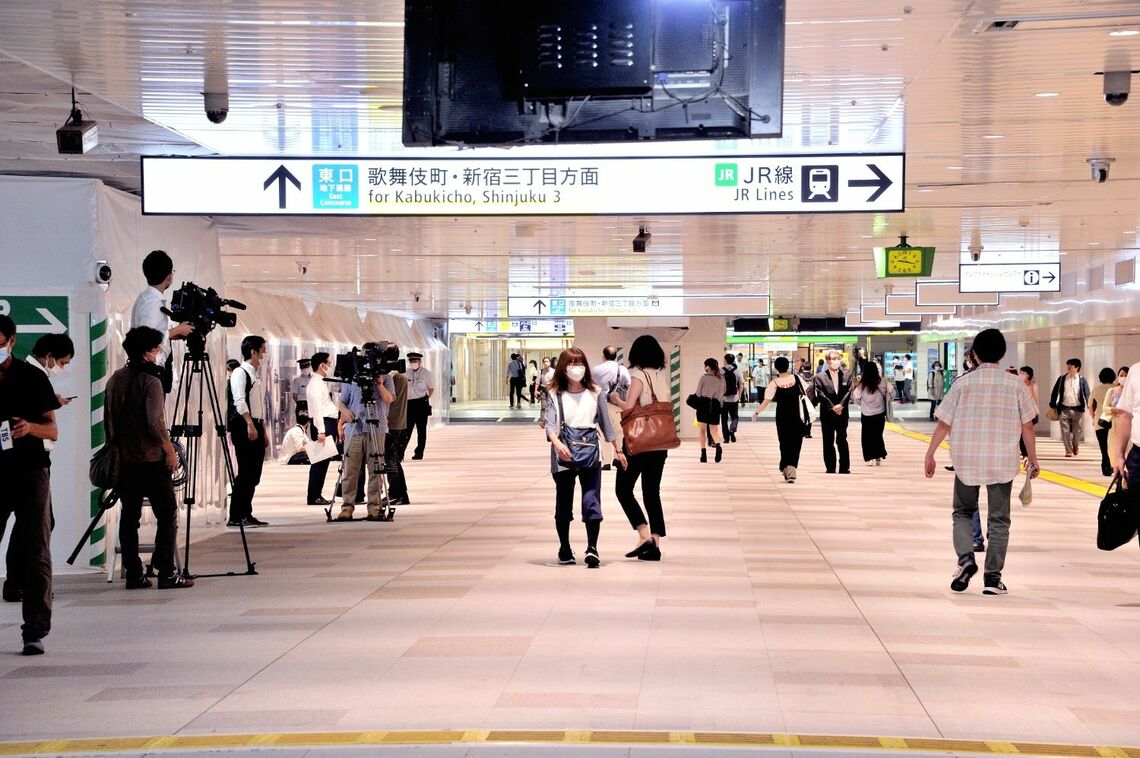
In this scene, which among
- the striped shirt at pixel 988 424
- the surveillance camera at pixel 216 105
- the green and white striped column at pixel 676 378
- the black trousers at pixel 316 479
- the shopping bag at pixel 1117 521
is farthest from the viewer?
the green and white striped column at pixel 676 378

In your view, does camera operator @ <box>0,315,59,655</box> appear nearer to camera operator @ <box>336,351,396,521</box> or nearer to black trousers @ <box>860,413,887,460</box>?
camera operator @ <box>336,351,396,521</box>

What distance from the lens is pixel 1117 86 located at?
8.66 m

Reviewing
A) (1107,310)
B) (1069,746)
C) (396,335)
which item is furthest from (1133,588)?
(396,335)

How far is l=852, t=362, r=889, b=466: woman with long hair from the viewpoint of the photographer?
68.0 ft

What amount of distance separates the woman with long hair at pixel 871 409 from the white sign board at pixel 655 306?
422 cm

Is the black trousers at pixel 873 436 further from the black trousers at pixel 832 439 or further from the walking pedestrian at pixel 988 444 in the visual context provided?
the walking pedestrian at pixel 988 444

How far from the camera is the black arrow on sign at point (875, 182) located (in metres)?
9.32

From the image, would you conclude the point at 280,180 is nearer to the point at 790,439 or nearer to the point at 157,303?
the point at 157,303

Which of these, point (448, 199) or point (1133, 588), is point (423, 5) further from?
point (1133, 588)

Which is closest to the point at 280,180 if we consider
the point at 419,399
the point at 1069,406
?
the point at 419,399

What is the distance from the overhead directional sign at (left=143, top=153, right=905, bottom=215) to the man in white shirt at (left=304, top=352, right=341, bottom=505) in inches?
245

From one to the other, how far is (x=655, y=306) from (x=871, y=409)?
17.7 feet

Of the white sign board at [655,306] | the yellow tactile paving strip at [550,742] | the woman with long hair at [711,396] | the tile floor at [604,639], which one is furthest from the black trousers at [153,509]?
the white sign board at [655,306]

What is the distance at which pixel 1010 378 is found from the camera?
8.65 m
